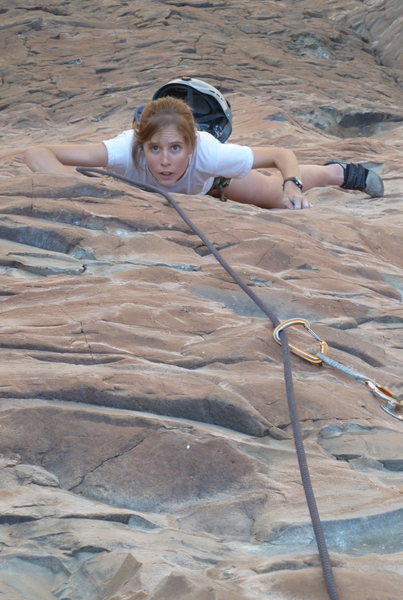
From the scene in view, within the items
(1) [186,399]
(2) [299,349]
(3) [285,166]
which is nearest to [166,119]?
(3) [285,166]

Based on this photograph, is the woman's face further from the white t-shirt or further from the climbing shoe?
the climbing shoe

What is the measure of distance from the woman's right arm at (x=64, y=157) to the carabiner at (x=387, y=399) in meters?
2.10

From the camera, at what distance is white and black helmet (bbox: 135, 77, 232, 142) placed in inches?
193

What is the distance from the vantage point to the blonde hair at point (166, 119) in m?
4.03

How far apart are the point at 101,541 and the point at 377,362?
57.6 inches

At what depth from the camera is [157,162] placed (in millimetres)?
4121

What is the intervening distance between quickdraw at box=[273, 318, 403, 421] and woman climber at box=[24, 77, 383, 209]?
157cm

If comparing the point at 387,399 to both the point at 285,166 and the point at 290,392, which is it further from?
the point at 285,166

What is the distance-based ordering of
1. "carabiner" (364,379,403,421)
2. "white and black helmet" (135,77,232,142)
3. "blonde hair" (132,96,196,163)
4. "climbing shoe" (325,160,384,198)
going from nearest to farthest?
"carabiner" (364,379,403,421) < "blonde hair" (132,96,196,163) < "white and black helmet" (135,77,232,142) < "climbing shoe" (325,160,384,198)

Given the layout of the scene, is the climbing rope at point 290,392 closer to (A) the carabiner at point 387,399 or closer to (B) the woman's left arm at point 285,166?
(A) the carabiner at point 387,399

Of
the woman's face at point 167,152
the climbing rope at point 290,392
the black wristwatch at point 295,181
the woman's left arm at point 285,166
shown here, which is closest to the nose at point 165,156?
the woman's face at point 167,152

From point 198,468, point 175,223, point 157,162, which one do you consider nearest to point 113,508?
point 198,468

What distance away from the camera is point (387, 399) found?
8.64 ft

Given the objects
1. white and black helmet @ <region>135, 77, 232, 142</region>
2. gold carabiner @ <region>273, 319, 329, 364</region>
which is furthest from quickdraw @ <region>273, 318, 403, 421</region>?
white and black helmet @ <region>135, 77, 232, 142</region>
